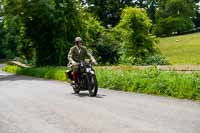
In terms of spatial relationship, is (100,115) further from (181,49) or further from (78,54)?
(181,49)

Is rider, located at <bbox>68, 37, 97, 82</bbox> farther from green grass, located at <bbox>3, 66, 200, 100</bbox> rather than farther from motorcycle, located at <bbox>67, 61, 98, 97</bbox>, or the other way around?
green grass, located at <bbox>3, 66, 200, 100</bbox>

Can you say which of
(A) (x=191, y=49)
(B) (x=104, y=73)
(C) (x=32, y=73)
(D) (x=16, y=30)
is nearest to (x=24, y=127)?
(B) (x=104, y=73)

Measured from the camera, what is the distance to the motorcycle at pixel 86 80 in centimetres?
1666

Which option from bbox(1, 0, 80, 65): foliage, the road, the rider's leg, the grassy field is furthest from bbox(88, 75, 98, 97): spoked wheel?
the grassy field

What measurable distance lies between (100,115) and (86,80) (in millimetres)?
5837

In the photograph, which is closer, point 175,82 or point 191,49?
point 175,82

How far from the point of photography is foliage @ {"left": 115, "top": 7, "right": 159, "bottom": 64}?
44.0 metres

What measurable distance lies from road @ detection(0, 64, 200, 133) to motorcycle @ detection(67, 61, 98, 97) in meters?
0.61

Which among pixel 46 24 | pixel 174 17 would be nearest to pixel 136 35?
pixel 46 24

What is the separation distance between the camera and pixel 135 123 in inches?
398

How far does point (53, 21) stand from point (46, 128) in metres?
27.8

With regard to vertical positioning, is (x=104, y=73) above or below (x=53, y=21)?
below

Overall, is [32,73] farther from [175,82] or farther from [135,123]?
[135,123]

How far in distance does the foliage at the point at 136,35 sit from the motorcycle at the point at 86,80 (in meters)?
25.8
